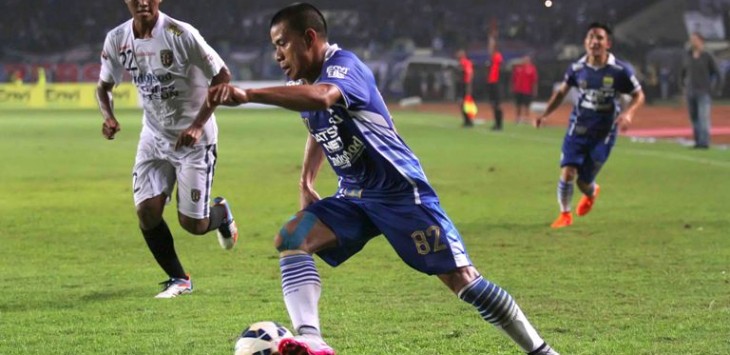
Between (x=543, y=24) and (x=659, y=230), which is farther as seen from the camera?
(x=543, y=24)

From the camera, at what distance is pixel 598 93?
13.3 metres

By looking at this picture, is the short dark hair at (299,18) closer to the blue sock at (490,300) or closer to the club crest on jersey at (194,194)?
the blue sock at (490,300)

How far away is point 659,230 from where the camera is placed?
1255cm

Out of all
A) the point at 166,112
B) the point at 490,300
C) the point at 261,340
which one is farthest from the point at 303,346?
the point at 166,112

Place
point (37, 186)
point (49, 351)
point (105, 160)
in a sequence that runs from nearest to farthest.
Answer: point (49, 351) → point (37, 186) → point (105, 160)

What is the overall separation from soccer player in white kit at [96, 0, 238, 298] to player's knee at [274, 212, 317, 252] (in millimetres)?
2848

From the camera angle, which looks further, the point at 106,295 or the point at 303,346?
the point at 106,295

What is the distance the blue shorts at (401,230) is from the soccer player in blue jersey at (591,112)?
7240 mm

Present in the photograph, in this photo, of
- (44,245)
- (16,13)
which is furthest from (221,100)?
(16,13)

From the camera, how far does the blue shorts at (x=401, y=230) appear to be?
587 cm

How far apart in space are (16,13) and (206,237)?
168 ft

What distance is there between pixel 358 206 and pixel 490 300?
29.9 inches

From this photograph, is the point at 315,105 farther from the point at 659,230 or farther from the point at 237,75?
the point at 237,75

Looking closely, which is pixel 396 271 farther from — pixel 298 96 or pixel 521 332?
pixel 298 96
